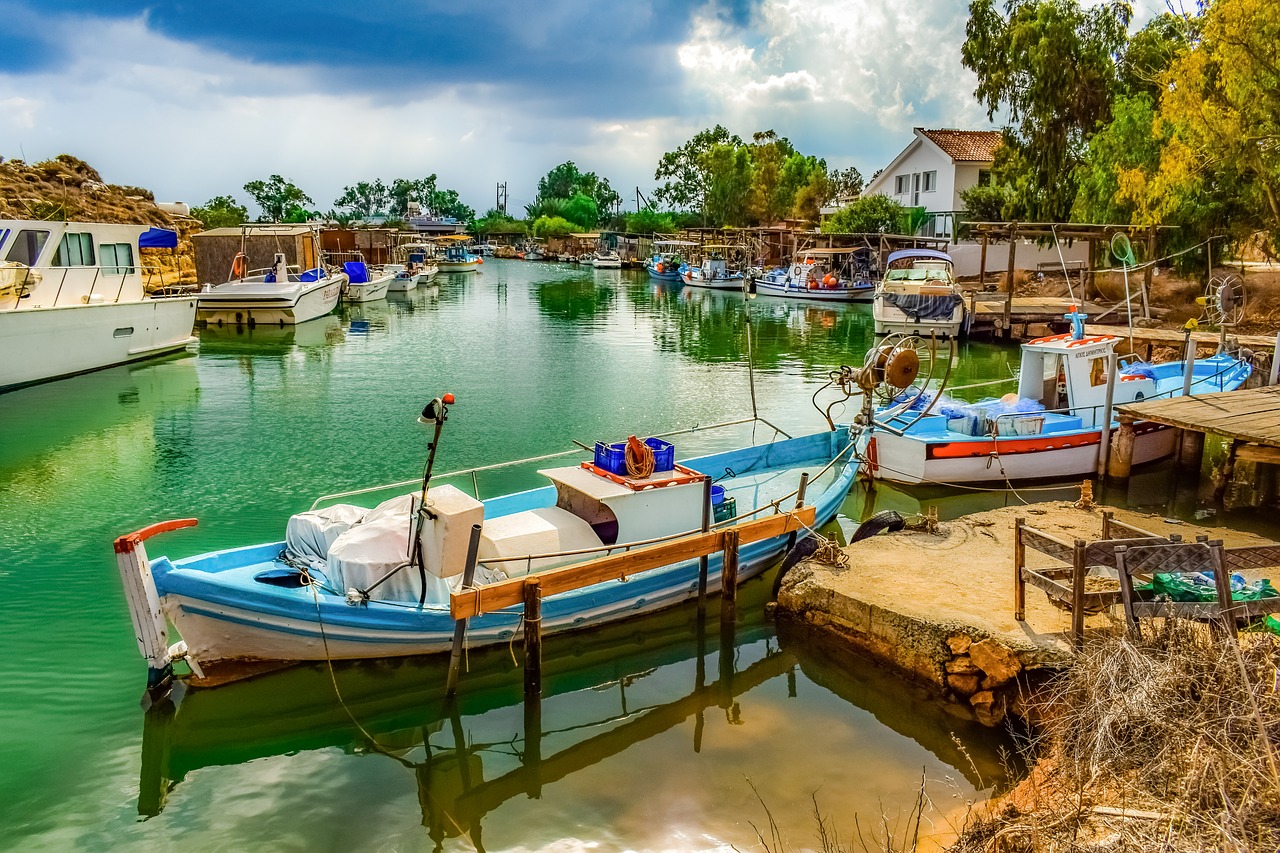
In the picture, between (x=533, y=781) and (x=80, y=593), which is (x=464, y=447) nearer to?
(x=80, y=593)

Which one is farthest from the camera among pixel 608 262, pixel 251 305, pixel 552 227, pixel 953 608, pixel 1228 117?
pixel 552 227

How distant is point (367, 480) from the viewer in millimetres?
16875

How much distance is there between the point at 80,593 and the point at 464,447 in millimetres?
8385

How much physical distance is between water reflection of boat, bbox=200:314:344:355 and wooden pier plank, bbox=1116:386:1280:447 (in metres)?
27.6

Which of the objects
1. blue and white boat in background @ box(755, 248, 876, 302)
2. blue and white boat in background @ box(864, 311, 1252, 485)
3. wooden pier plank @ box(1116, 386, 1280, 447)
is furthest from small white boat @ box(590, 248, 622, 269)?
wooden pier plank @ box(1116, 386, 1280, 447)

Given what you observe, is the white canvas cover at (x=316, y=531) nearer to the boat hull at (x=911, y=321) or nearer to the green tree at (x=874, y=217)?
the boat hull at (x=911, y=321)

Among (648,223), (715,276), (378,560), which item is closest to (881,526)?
(378,560)

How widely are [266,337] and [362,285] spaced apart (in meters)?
15.2

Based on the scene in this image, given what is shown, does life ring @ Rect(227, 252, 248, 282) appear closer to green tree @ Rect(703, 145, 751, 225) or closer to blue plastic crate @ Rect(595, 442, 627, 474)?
blue plastic crate @ Rect(595, 442, 627, 474)

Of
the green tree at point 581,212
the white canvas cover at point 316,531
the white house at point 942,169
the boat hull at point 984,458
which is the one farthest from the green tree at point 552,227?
the white canvas cover at point 316,531

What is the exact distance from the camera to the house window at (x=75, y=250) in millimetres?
25734

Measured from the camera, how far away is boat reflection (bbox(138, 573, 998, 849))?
8789 mm

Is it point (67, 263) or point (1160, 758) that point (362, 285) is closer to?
point (67, 263)

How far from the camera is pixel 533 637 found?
386 inches
